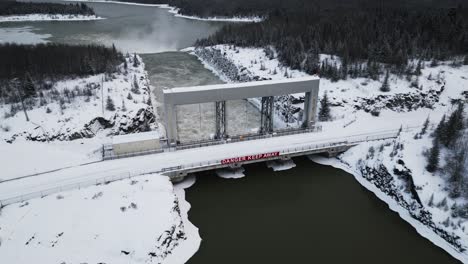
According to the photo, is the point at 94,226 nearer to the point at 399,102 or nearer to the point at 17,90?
the point at 17,90

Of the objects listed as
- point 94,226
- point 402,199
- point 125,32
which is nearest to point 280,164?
point 402,199

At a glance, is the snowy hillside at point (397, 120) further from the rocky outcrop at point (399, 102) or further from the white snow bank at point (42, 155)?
the white snow bank at point (42, 155)

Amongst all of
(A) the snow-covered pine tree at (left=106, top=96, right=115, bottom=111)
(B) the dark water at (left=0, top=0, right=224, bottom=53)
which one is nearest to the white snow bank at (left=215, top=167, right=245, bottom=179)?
(A) the snow-covered pine tree at (left=106, top=96, right=115, bottom=111)

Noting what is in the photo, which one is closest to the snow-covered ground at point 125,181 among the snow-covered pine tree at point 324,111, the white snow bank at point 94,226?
the white snow bank at point 94,226

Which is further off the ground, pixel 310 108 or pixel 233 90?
pixel 233 90

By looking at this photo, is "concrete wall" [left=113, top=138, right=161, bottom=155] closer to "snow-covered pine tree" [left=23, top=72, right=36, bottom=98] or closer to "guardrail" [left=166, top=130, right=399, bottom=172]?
"guardrail" [left=166, top=130, right=399, bottom=172]

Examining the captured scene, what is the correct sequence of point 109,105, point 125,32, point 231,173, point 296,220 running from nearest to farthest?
point 296,220
point 231,173
point 109,105
point 125,32

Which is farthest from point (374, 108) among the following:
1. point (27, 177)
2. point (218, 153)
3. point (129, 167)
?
point (27, 177)
